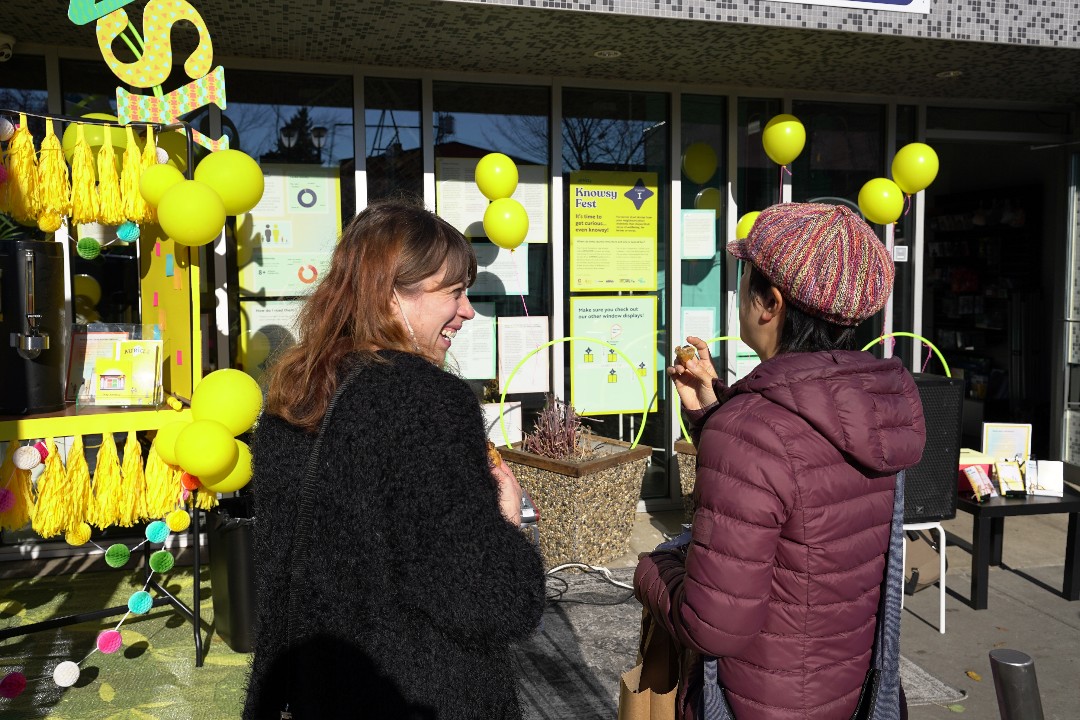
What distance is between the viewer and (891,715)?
5.48 ft

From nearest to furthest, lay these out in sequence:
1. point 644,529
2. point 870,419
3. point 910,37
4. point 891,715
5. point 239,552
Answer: point 870,419, point 891,715, point 239,552, point 910,37, point 644,529

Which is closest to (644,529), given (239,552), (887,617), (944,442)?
(944,442)

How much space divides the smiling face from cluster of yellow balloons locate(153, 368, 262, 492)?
1611mm

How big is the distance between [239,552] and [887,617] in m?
2.82

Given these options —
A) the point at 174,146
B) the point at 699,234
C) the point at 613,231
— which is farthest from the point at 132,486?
the point at 699,234

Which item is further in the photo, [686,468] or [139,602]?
[686,468]

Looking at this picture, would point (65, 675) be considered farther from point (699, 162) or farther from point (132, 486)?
point (699, 162)

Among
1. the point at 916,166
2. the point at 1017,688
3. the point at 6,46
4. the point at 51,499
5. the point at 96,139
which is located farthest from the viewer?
the point at 916,166

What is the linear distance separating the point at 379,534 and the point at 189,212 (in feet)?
7.23

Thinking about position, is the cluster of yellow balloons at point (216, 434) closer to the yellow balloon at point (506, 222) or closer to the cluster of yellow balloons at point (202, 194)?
Answer: the cluster of yellow balloons at point (202, 194)

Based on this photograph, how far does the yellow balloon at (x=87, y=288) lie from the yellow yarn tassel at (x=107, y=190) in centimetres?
154

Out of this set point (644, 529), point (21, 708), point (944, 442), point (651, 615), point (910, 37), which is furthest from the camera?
point (644, 529)

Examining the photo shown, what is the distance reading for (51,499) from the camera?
3.24 metres

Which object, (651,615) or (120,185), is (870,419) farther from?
(120,185)
